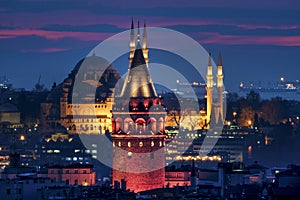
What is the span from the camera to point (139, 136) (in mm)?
77125

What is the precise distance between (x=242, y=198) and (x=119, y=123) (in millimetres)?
9998

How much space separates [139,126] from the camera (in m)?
77.4

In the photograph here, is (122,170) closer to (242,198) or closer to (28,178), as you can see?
(28,178)

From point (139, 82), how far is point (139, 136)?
194cm

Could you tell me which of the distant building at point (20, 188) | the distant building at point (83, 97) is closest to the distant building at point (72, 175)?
the distant building at point (20, 188)

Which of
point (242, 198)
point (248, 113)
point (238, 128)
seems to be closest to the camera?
point (242, 198)

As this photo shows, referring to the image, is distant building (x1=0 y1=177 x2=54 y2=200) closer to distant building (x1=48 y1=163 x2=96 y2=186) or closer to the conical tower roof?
the conical tower roof

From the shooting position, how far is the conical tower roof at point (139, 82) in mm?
77375

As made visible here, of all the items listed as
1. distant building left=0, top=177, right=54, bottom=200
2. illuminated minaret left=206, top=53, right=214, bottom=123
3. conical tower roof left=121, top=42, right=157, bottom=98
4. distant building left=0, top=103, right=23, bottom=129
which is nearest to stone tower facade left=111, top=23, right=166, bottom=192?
conical tower roof left=121, top=42, right=157, bottom=98

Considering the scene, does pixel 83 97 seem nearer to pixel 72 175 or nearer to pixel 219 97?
pixel 219 97

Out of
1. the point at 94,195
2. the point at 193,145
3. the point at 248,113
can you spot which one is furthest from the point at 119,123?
the point at 248,113

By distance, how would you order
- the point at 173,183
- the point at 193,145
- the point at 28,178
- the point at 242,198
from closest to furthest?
the point at 242,198 < the point at 28,178 < the point at 173,183 < the point at 193,145

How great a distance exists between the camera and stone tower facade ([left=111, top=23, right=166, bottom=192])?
7719 centimetres

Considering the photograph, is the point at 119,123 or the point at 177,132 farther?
the point at 177,132
